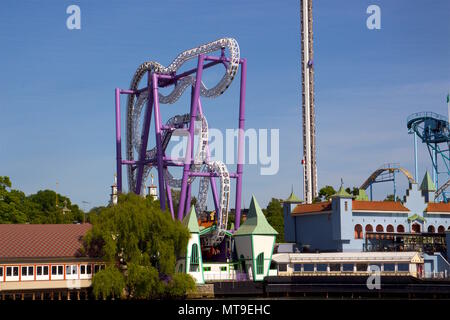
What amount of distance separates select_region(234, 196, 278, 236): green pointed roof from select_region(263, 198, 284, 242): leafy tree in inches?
1157

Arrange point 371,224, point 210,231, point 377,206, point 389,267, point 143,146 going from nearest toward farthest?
point 389,267
point 210,231
point 371,224
point 377,206
point 143,146

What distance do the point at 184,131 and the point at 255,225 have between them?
13729 millimetres

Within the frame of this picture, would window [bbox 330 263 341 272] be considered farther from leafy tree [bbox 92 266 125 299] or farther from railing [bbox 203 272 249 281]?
leafy tree [bbox 92 266 125 299]

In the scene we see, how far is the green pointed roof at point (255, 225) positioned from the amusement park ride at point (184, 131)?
2051 mm

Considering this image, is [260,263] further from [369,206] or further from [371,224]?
[369,206]

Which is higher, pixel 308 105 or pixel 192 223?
pixel 308 105

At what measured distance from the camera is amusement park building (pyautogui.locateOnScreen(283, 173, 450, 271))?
70.9 meters

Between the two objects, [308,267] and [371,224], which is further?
[371,224]

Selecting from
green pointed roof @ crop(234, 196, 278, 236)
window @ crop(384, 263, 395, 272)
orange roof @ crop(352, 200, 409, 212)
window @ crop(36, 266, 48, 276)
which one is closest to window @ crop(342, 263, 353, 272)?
window @ crop(384, 263, 395, 272)

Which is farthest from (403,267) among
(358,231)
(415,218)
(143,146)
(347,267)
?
(143,146)

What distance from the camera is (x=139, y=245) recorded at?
56906 millimetres

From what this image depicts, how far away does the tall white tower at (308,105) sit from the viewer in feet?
318
